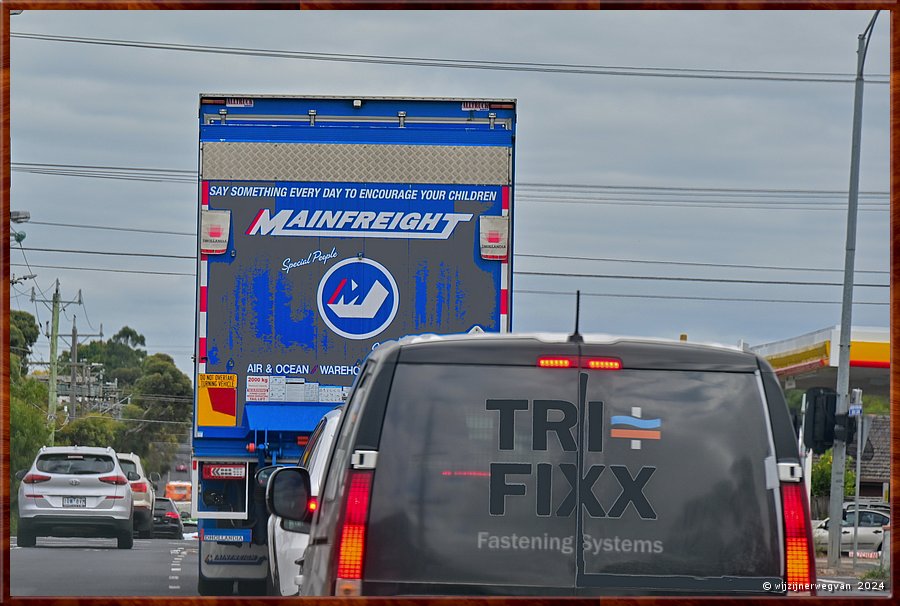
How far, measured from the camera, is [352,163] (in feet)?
43.3

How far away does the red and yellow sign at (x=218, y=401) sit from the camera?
1316 cm

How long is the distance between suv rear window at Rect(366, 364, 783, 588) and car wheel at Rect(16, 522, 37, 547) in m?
17.0

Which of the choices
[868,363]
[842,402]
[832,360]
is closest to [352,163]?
[842,402]

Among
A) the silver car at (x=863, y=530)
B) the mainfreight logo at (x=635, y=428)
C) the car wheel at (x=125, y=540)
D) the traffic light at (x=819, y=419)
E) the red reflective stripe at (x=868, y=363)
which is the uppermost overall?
the mainfreight logo at (x=635, y=428)

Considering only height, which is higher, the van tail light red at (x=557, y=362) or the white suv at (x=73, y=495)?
the van tail light red at (x=557, y=362)

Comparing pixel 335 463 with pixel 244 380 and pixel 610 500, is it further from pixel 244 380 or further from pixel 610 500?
pixel 244 380

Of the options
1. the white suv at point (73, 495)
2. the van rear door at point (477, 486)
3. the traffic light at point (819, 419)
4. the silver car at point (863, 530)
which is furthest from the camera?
the silver car at point (863, 530)

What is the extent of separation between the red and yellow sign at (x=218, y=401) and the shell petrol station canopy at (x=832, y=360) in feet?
83.5

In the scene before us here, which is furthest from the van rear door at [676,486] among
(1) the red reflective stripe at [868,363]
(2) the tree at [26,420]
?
(2) the tree at [26,420]

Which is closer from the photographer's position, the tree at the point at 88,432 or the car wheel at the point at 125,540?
the car wheel at the point at 125,540

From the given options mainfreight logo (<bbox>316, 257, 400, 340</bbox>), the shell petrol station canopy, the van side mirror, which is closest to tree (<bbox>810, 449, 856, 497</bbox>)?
the shell petrol station canopy

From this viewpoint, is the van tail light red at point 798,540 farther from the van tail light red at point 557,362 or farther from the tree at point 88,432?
the tree at point 88,432

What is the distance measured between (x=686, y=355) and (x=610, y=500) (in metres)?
0.56

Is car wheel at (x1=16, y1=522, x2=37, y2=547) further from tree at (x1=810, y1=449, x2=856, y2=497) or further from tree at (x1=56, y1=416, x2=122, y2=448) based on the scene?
tree at (x1=56, y1=416, x2=122, y2=448)
